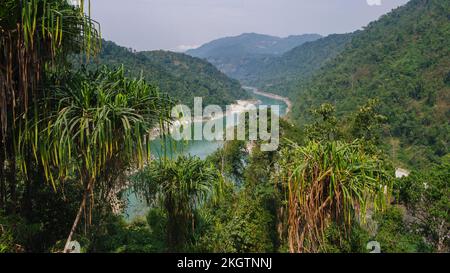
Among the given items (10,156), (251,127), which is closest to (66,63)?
(10,156)

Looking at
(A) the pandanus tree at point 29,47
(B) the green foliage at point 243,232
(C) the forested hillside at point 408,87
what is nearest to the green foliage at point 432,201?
(B) the green foliage at point 243,232

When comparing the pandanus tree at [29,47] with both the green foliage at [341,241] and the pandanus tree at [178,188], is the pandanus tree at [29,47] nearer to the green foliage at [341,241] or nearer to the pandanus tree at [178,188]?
the pandanus tree at [178,188]

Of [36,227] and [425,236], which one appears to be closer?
[36,227]

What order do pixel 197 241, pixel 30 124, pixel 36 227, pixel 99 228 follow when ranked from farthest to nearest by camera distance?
1. pixel 197 241
2. pixel 99 228
3. pixel 36 227
4. pixel 30 124

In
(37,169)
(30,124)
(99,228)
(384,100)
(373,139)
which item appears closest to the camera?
(30,124)

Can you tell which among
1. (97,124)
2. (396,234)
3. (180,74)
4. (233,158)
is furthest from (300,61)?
(97,124)

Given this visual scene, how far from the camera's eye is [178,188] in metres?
5.02

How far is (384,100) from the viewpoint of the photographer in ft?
120

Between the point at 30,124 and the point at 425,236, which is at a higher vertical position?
the point at 30,124

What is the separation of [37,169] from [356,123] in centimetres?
1102

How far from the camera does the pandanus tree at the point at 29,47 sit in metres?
3.51

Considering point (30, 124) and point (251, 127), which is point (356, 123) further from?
point (30, 124)

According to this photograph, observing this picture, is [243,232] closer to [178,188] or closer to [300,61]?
[178,188]

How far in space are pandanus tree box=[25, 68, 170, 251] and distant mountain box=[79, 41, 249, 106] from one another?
3464cm
